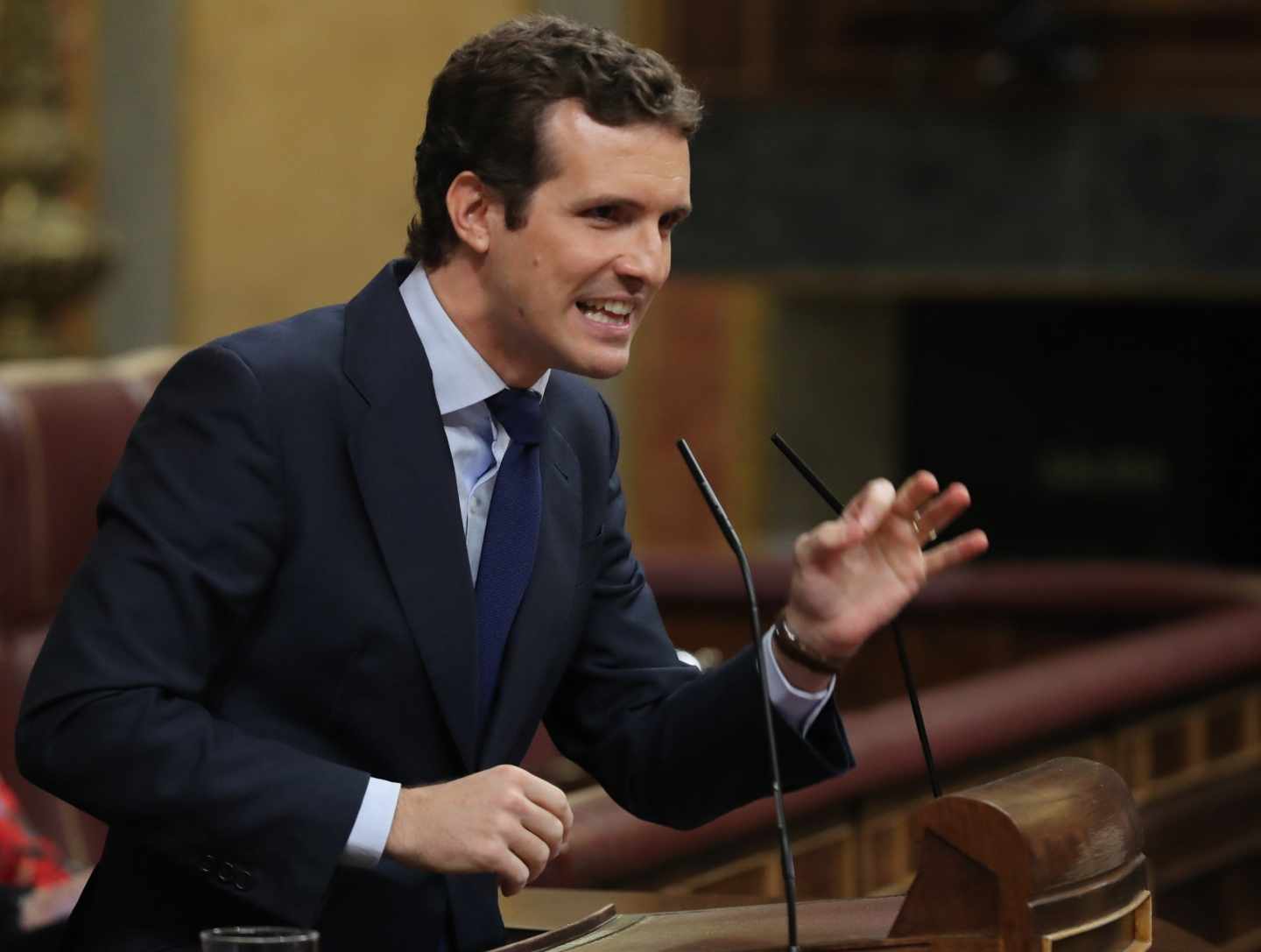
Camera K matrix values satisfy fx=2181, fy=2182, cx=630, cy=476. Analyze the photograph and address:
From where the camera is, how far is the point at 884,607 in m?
1.60

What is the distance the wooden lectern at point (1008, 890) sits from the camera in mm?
1416

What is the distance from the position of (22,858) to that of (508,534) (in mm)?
949

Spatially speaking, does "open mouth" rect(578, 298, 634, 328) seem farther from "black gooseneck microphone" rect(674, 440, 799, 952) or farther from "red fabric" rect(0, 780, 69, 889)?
"red fabric" rect(0, 780, 69, 889)

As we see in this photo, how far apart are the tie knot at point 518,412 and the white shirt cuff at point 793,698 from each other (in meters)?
0.26

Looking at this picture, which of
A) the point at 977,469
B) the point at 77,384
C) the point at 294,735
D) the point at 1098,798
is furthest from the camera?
the point at 977,469

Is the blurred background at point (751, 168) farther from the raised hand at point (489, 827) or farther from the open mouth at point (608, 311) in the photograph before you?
the raised hand at point (489, 827)

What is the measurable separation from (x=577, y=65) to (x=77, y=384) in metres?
2.04

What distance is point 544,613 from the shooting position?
1.79m

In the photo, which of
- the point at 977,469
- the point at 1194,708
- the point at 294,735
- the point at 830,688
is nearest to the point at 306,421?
the point at 294,735

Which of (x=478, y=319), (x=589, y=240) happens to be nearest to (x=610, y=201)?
(x=589, y=240)

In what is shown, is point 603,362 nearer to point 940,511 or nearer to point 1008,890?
point 940,511

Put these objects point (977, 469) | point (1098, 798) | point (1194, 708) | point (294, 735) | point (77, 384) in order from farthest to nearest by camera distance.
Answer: point (977, 469), point (1194, 708), point (77, 384), point (294, 735), point (1098, 798)

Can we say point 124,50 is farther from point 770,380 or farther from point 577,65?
point 577,65

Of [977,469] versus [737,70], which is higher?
[737,70]
